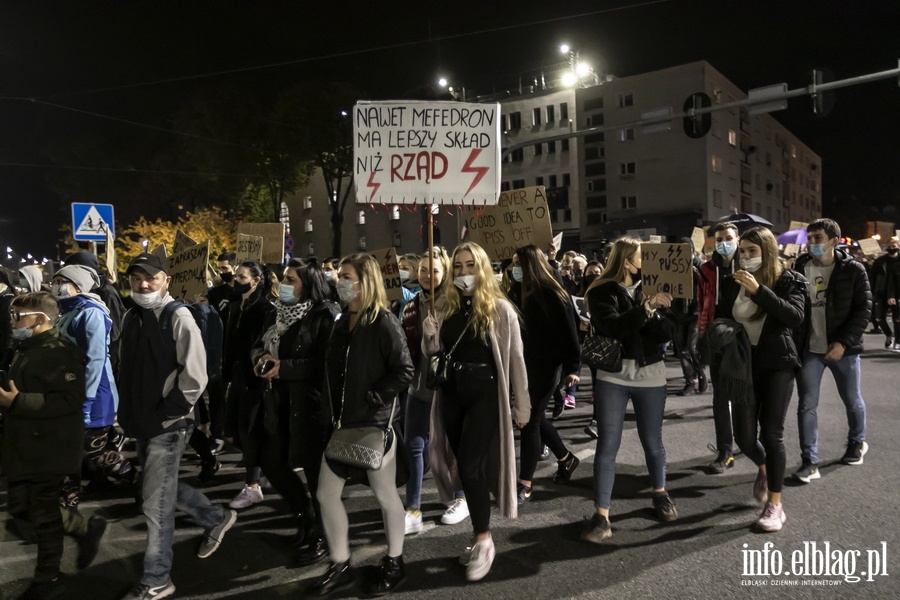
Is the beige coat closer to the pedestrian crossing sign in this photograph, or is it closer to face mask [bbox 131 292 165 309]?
face mask [bbox 131 292 165 309]

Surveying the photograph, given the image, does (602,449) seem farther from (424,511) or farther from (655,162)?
(655,162)

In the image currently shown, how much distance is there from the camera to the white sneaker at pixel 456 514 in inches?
188

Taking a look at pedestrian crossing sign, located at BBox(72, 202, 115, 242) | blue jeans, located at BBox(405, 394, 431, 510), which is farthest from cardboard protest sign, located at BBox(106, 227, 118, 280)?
blue jeans, located at BBox(405, 394, 431, 510)

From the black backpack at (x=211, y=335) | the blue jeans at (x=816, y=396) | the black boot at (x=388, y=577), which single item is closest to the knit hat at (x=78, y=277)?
the black backpack at (x=211, y=335)

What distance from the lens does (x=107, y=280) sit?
296 inches

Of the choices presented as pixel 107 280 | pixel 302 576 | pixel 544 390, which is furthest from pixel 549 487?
pixel 107 280

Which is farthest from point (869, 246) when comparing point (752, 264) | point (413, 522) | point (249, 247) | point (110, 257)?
point (110, 257)

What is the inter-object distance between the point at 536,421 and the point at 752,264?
1.91 metres

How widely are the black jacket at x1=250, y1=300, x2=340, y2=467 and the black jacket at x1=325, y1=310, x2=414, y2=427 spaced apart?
44 cm

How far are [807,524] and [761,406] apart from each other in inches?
33.0

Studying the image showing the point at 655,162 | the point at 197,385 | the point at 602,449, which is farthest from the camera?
the point at 655,162

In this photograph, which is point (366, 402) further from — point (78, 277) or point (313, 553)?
point (78, 277)

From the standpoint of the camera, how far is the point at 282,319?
4.53m

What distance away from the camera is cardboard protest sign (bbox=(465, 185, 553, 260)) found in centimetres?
580
